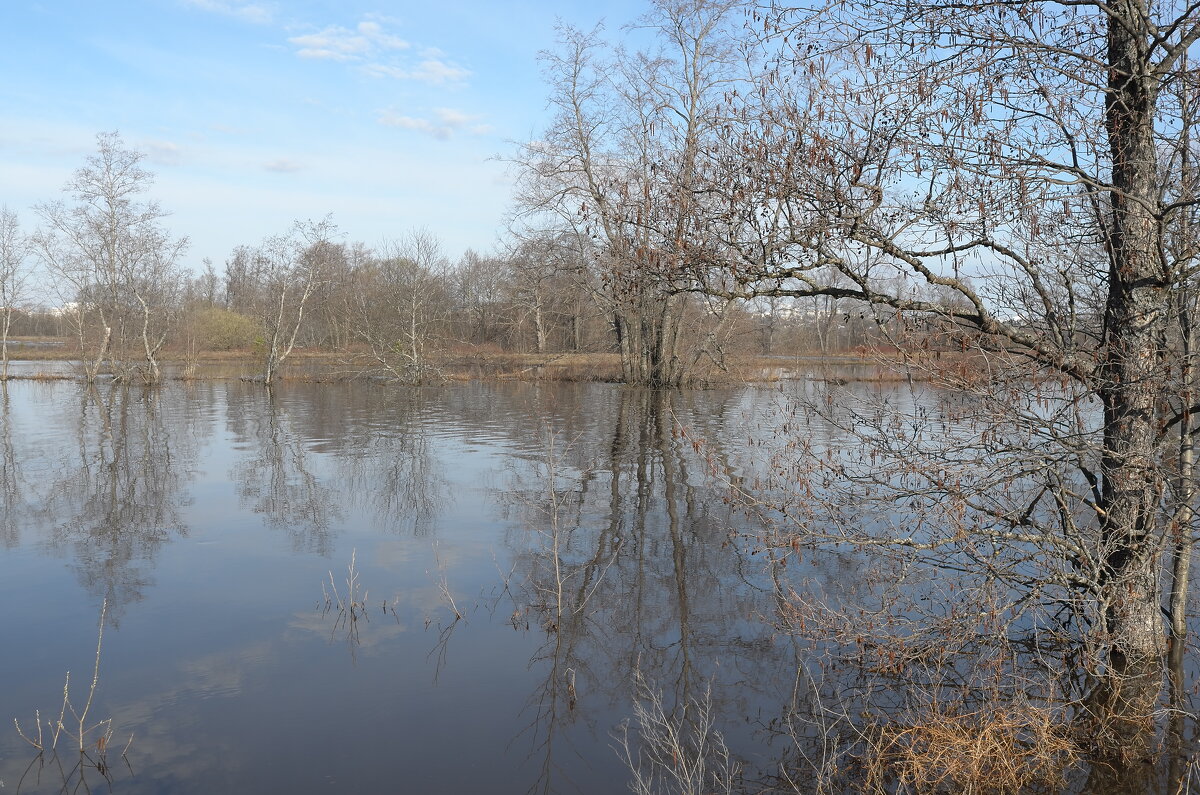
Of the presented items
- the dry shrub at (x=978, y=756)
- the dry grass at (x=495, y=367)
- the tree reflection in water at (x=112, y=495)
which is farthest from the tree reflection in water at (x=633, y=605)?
the dry grass at (x=495, y=367)

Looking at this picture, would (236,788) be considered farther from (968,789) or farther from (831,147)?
(831,147)

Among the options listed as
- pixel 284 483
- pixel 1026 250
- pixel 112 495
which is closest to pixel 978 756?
pixel 1026 250

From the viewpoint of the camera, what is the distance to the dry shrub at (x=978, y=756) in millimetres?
5539

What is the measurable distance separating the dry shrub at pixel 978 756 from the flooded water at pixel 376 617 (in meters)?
0.82

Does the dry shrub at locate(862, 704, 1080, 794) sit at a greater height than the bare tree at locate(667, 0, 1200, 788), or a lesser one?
lesser

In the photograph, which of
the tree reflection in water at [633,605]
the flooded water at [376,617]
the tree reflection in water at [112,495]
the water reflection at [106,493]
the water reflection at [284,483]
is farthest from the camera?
the water reflection at [284,483]

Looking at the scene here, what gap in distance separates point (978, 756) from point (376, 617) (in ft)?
18.2

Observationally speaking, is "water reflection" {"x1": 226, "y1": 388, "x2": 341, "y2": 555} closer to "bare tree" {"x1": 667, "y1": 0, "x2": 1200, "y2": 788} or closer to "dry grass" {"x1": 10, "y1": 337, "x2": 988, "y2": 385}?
"bare tree" {"x1": 667, "y1": 0, "x2": 1200, "y2": 788}

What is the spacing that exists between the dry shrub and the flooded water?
32.4 inches

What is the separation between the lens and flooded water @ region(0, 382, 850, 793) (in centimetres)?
616

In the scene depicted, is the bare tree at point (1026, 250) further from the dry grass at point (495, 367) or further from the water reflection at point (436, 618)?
the dry grass at point (495, 367)

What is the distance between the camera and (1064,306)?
673 centimetres

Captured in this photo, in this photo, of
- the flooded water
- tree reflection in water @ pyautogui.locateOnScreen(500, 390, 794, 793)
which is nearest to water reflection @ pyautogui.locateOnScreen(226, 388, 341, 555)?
the flooded water

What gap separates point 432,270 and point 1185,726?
37910 millimetres
